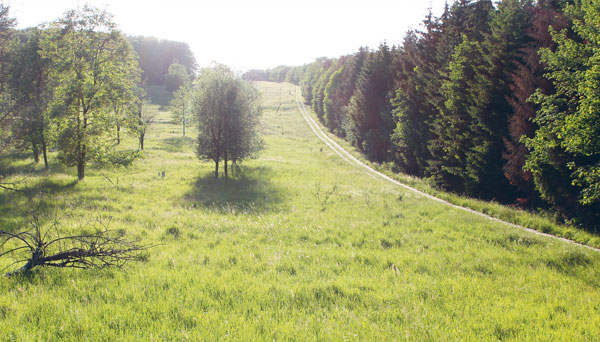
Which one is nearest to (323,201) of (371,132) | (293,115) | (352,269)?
(352,269)

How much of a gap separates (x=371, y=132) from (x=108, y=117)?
26288 millimetres

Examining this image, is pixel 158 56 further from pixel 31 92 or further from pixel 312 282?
pixel 312 282

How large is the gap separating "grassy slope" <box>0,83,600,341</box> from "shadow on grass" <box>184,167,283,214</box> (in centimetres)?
122

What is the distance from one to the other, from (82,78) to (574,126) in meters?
26.5

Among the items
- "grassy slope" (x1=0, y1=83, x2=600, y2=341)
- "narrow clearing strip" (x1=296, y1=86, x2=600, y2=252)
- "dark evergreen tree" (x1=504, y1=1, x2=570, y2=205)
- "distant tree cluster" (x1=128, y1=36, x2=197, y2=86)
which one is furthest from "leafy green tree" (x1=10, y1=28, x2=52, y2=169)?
"distant tree cluster" (x1=128, y1=36, x2=197, y2=86)

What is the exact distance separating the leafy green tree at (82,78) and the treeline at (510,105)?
38.4 feet

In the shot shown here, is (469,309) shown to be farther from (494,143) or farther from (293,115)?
(293,115)

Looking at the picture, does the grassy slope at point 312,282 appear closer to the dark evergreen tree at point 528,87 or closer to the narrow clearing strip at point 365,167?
the narrow clearing strip at point 365,167

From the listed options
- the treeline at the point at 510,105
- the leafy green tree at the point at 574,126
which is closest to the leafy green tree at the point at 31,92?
the treeline at the point at 510,105

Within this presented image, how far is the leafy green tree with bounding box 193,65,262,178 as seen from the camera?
24953mm

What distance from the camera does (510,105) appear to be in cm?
1656

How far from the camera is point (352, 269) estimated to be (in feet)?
23.7

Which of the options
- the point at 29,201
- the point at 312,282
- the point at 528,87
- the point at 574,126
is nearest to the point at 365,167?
the point at 528,87

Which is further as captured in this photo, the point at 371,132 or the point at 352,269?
the point at 371,132
